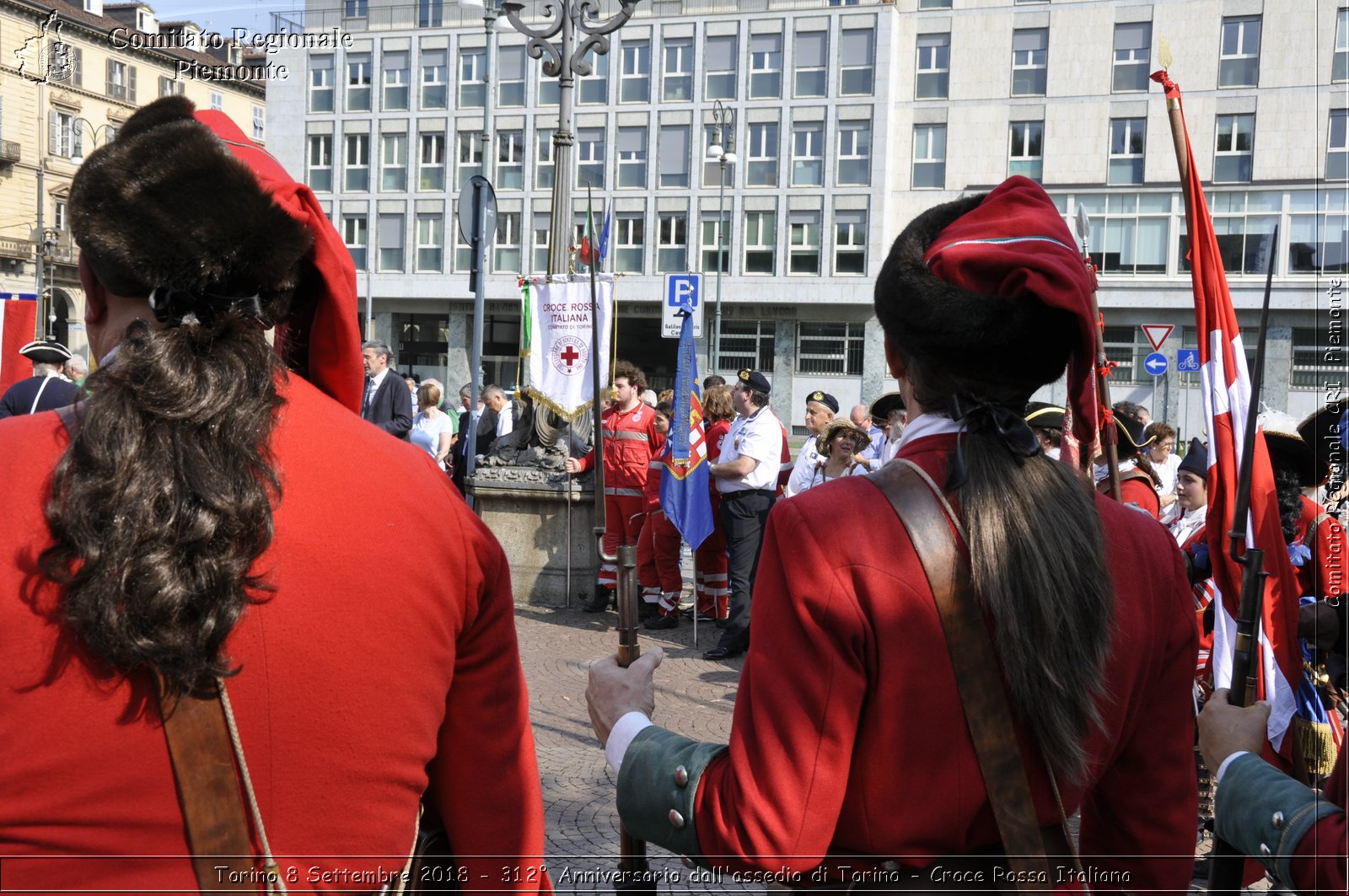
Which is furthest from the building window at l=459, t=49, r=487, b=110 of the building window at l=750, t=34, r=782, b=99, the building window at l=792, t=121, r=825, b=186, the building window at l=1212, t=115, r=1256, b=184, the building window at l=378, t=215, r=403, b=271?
the building window at l=1212, t=115, r=1256, b=184

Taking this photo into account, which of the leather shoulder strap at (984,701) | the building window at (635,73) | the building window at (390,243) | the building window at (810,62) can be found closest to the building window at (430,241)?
the building window at (390,243)

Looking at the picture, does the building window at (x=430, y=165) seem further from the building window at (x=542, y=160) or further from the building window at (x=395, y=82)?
the building window at (x=542, y=160)

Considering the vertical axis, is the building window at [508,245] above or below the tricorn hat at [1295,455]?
above

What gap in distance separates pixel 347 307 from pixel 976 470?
0.98 metres

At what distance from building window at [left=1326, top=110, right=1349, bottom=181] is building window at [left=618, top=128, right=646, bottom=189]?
38.7 metres

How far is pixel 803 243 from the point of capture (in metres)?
38.9

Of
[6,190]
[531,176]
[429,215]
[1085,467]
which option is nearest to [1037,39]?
[531,176]

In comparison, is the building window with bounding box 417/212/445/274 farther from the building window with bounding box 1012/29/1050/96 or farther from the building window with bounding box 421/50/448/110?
the building window with bounding box 1012/29/1050/96

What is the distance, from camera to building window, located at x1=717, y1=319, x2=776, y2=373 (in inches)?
1567

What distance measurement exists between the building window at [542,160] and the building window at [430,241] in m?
3.76

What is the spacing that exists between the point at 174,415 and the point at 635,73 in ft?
135

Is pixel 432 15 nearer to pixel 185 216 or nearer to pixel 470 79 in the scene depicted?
pixel 470 79

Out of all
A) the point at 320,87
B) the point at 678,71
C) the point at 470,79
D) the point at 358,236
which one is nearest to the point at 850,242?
the point at 678,71

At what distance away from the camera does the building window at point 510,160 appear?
4166 centimetres
